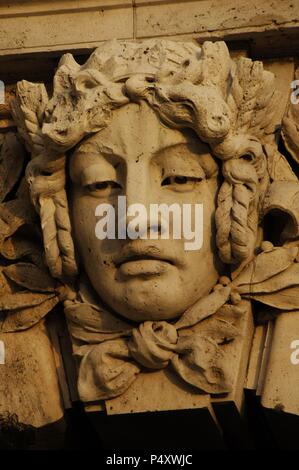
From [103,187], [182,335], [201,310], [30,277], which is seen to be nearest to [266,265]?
[201,310]

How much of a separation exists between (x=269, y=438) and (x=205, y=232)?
874mm

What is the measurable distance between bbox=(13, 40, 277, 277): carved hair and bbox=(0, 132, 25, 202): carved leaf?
243 millimetres

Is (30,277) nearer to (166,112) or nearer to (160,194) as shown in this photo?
(160,194)

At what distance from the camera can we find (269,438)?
317 inches

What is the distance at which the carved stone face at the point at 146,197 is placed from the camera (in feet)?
25.1

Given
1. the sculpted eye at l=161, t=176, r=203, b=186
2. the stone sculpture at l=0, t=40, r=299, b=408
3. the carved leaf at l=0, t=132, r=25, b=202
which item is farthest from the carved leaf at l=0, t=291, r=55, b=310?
the sculpted eye at l=161, t=176, r=203, b=186

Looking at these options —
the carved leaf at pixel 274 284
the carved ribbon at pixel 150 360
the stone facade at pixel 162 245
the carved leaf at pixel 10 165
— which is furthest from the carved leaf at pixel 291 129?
Answer: the carved leaf at pixel 10 165

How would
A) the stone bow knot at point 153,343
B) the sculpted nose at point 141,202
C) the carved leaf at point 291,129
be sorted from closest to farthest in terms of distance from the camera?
1. the sculpted nose at point 141,202
2. the stone bow knot at point 153,343
3. the carved leaf at point 291,129

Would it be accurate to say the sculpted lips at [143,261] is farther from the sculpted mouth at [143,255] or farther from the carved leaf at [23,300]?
the carved leaf at [23,300]

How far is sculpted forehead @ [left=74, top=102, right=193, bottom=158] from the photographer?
766 centimetres

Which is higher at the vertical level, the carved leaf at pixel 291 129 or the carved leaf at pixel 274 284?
the carved leaf at pixel 291 129

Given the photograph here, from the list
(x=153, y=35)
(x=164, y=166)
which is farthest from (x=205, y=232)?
(x=153, y=35)

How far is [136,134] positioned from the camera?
302 inches

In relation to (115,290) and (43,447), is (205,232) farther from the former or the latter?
(43,447)
